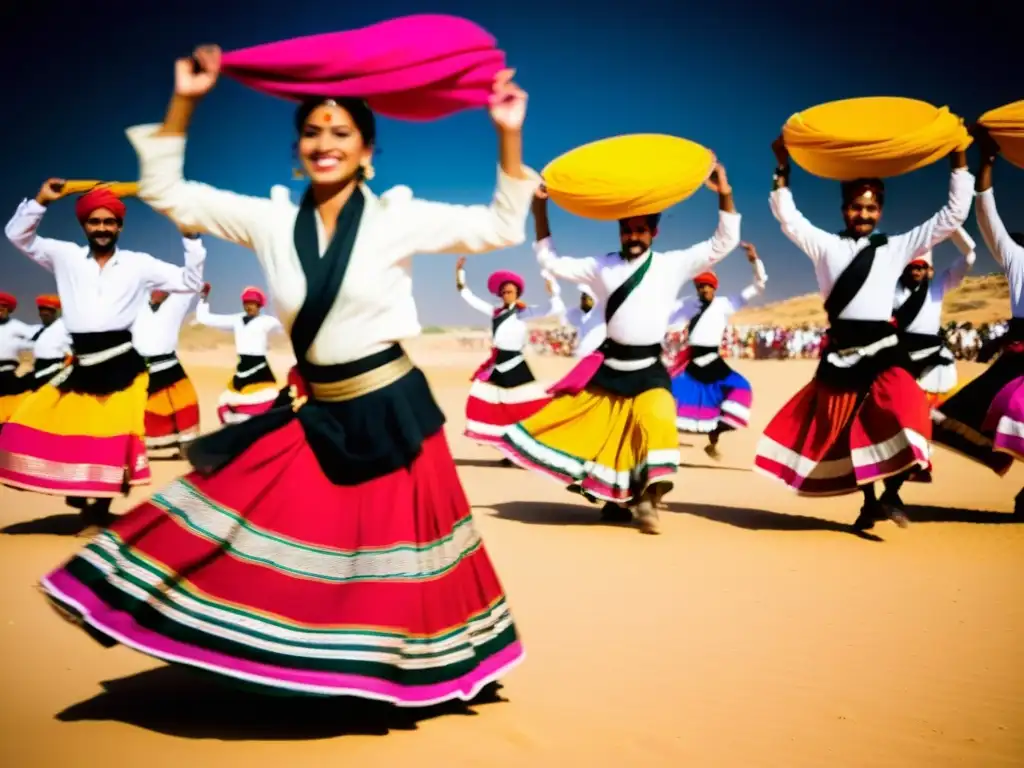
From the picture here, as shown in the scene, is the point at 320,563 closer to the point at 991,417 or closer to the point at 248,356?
the point at 991,417

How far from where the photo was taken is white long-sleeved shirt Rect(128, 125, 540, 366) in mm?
3854

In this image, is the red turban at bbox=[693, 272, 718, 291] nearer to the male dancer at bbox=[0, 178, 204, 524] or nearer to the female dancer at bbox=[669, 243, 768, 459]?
the female dancer at bbox=[669, 243, 768, 459]

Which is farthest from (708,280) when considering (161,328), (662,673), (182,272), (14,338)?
(662,673)

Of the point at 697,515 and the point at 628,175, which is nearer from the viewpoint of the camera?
the point at 628,175

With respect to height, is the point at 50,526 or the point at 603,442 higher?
Result: the point at 603,442

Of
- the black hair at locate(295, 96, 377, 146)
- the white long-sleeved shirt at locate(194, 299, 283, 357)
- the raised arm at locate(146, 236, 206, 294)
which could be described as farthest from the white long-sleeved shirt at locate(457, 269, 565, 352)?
the black hair at locate(295, 96, 377, 146)

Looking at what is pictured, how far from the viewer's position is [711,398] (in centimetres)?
1324

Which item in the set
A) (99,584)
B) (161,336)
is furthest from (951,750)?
(161,336)

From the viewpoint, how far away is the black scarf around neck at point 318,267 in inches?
151

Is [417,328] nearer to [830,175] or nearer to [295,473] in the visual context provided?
[295,473]

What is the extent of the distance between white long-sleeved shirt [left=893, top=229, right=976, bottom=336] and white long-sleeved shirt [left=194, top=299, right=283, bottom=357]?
7556mm

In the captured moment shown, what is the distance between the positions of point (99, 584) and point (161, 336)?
9.38 m

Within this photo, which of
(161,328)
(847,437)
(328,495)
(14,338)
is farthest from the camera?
(14,338)

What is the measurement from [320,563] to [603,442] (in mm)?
4593
